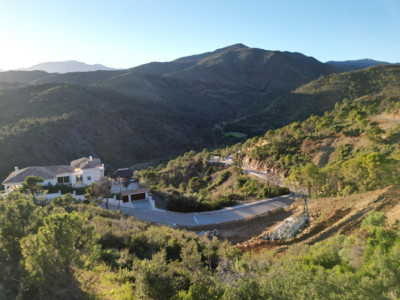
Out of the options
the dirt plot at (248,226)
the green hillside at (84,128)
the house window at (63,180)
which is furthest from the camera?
the green hillside at (84,128)

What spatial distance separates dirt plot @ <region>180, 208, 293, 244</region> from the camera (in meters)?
14.0

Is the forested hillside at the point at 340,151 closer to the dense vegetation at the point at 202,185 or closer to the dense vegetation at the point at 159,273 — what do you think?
the dense vegetation at the point at 202,185

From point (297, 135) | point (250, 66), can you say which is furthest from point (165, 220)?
point (250, 66)

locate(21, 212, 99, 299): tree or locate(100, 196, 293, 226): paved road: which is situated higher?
locate(21, 212, 99, 299): tree

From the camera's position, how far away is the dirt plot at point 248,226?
1398 centimetres

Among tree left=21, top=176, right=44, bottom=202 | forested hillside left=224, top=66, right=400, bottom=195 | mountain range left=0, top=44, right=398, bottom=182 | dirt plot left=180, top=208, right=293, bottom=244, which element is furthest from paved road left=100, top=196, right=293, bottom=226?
mountain range left=0, top=44, right=398, bottom=182

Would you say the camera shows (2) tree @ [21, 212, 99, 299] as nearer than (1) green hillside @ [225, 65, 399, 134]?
Yes

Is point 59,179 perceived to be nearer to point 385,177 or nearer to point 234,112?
point 385,177

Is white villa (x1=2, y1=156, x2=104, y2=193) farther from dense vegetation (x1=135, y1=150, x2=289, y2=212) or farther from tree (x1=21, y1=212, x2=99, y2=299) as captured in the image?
tree (x1=21, y1=212, x2=99, y2=299)

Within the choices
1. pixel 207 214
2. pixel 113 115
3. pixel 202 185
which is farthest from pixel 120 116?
pixel 207 214

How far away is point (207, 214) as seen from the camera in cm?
1766

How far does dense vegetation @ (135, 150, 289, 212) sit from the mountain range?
1912 centimetres

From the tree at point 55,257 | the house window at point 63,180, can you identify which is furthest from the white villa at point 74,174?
the tree at point 55,257

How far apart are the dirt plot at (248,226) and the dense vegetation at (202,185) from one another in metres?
3.13
